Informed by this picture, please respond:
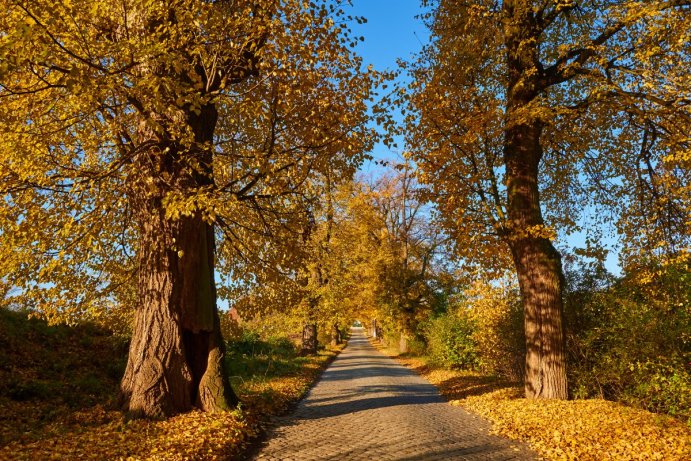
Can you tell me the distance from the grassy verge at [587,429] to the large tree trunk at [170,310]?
517 cm

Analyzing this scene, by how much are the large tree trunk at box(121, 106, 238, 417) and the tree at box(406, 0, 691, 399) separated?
5957 mm

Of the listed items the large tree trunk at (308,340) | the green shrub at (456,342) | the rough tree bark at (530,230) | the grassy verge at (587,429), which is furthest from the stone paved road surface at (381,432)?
the large tree trunk at (308,340)

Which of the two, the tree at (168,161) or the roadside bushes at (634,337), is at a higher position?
the tree at (168,161)

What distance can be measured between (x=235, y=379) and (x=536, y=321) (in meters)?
8.79

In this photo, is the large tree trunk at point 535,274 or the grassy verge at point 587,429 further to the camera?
A: the large tree trunk at point 535,274

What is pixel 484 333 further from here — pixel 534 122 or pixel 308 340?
pixel 308 340

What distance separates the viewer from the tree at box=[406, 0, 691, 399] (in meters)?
9.18

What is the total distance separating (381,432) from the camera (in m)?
7.72

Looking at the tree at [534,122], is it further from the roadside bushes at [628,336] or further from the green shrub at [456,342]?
the green shrub at [456,342]

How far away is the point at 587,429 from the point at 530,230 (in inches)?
156

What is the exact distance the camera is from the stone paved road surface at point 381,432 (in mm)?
6430

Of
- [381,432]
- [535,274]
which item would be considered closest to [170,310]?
[381,432]

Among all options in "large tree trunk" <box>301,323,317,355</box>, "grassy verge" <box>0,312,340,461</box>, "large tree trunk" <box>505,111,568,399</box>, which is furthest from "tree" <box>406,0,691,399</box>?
"large tree trunk" <box>301,323,317,355</box>

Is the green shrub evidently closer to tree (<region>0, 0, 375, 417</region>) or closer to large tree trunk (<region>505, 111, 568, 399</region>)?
large tree trunk (<region>505, 111, 568, 399</region>)
